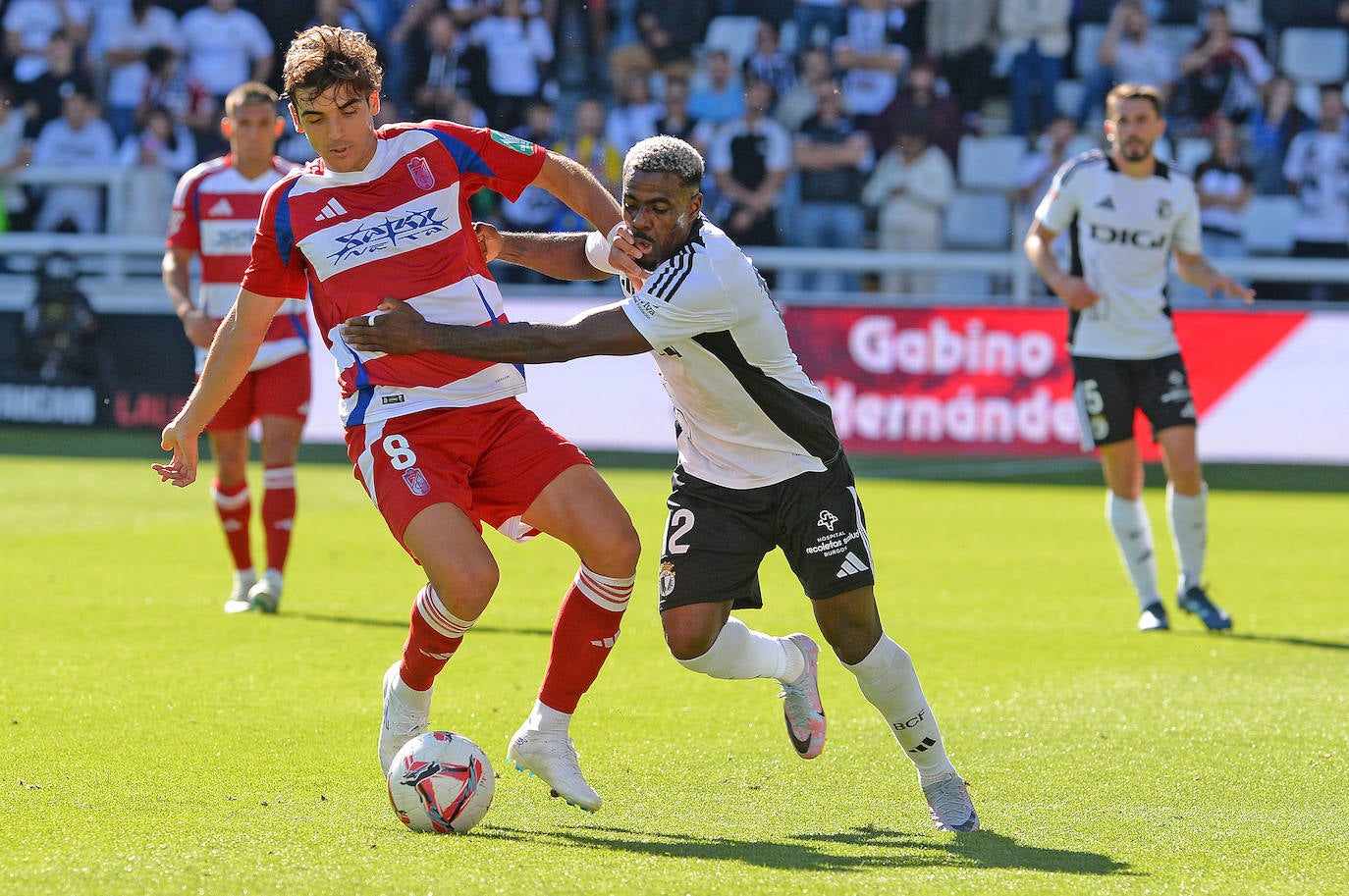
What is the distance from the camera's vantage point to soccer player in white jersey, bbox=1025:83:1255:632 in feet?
28.5

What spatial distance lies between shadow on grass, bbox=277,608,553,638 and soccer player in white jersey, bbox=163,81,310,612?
0.24m

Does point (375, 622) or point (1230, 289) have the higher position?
point (1230, 289)

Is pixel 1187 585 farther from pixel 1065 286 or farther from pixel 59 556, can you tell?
pixel 59 556

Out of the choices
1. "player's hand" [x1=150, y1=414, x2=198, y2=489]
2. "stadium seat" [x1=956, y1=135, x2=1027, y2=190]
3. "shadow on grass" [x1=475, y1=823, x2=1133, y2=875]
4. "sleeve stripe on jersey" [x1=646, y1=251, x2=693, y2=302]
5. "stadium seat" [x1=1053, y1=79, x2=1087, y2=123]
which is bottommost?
"stadium seat" [x1=956, y1=135, x2=1027, y2=190]

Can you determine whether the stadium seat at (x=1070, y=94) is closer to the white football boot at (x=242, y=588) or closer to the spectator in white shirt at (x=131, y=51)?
the spectator in white shirt at (x=131, y=51)

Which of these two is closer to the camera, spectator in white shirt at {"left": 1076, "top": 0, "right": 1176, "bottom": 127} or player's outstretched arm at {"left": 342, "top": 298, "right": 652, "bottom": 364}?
player's outstretched arm at {"left": 342, "top": 298, "right": 652, "bottom": 364}

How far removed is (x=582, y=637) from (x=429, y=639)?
1.49 feet

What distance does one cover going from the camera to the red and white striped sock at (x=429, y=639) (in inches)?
202

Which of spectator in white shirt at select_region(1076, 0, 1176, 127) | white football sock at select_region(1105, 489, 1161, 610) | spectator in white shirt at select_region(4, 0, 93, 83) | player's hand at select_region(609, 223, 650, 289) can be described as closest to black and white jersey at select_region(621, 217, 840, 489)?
player's hand at select_region(609, 223, 650, 289)

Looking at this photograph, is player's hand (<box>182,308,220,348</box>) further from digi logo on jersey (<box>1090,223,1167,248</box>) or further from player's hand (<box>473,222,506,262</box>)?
digi logo on jersey (<box>1090,223,1167,248</box>)

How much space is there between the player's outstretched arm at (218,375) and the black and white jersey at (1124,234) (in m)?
4.85

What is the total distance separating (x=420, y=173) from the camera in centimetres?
537

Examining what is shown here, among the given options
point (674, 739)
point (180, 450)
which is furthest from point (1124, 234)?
point (180, 450)

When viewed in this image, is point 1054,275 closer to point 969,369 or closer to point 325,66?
point 325,66
